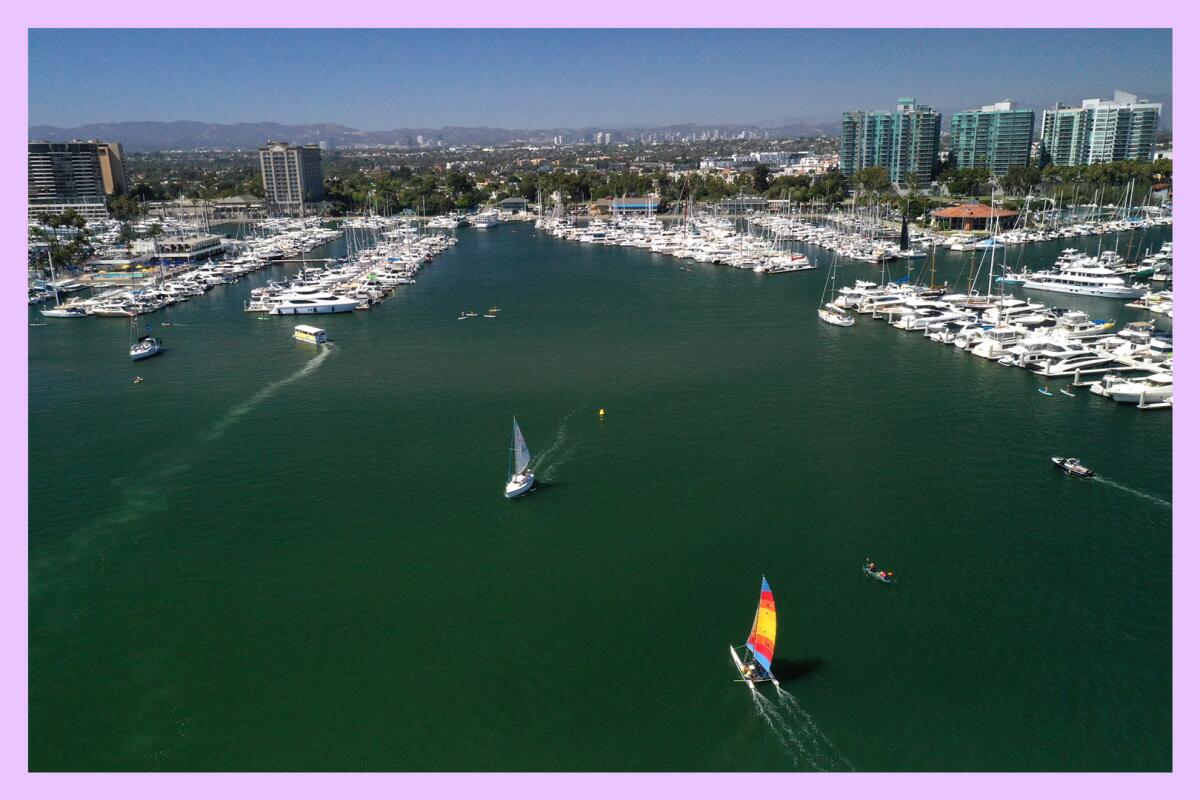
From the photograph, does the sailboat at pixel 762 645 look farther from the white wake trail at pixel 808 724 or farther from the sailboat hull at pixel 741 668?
the white wake trail at pixel 808 724

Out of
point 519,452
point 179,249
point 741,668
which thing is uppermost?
point 179,249

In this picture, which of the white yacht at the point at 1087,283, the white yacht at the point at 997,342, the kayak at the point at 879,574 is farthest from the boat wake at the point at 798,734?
the white yacht at the point at 1087,283

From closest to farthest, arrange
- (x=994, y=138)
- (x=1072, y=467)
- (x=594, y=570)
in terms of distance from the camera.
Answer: (x=594, y=570) → (x=1072, y=467) → (x=994, y=138)

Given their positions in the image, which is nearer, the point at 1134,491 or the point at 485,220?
the point at 1134,491

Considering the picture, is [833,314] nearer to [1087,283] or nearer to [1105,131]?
[1087,283]

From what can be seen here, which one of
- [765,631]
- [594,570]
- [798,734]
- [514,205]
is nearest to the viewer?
[798,734]

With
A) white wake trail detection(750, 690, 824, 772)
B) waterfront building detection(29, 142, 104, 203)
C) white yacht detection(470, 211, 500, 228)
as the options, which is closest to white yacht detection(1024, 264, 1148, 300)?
white wake trail detection(750, 690, 824, 772)

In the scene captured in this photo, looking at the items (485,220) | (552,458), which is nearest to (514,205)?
(485,220)
